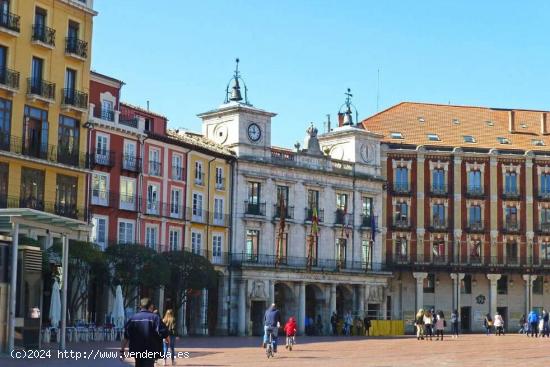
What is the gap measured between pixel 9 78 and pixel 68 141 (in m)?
5.51

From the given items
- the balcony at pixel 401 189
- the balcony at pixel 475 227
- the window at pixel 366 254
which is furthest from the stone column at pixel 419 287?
the balcony at pixel 401 189

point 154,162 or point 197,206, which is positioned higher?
point 154,162

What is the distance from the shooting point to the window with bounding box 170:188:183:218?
67312 millimetres

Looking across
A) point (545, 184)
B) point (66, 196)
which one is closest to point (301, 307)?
point (66, 196)

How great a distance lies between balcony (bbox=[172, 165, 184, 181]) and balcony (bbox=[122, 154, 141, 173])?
4467 millimetres

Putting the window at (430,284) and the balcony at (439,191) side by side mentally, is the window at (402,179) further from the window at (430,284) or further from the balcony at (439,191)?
the window at (430,284)

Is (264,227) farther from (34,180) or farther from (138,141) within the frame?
(34,180)

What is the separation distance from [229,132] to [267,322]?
3731cm

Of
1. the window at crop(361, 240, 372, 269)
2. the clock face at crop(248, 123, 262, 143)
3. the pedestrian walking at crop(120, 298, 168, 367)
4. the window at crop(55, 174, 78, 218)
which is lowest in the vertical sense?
the pedestrian walking at crop(120, 298, 168, 367)

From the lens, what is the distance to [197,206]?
70000 mm

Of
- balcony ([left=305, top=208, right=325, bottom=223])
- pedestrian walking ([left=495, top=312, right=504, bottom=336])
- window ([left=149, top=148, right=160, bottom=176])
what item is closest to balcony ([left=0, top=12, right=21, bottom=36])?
window ([left=149, top=148, right=160, bottom=176])

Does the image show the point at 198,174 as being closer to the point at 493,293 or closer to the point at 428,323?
the point at 428,323

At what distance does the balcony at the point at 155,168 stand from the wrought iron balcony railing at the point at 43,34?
13154 millimetres

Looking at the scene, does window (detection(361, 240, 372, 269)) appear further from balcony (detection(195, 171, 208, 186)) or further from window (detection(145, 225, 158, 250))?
window (detection(145, 225, 158, 250))
